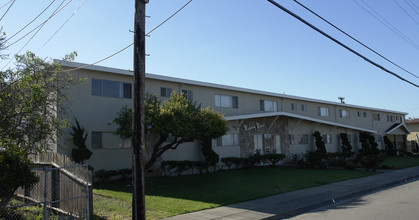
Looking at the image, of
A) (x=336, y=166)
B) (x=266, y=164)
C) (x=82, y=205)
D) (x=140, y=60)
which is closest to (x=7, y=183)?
(x=82, y=205)

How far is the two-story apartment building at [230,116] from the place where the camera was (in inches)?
701

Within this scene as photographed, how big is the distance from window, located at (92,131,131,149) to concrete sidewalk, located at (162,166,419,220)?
903 cm

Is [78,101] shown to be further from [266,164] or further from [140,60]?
[266,164]

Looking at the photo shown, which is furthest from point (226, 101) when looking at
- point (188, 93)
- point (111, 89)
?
point (111, 89)

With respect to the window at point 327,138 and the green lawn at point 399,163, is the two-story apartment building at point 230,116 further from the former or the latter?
the green lawn at point 399,163

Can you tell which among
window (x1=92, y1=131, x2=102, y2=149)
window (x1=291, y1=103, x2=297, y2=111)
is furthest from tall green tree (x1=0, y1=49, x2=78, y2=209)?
window (x1=291, y1=103, x2=297, y2=111)

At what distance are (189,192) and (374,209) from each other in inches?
273

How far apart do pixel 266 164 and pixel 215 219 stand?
17746 mm

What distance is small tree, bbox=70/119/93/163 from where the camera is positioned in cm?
1602

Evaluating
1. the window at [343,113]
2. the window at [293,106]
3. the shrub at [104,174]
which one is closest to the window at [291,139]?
the window at [293,106]

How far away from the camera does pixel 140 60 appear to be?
331 inches

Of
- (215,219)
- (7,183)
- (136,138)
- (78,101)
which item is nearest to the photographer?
(7,183)

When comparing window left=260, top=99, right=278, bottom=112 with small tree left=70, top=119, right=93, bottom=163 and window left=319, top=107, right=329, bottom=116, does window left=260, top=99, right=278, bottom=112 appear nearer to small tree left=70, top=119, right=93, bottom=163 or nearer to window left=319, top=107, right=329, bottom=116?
window left=319, top=107, right=329, bottom=116

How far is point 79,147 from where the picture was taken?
1622 centimetres
